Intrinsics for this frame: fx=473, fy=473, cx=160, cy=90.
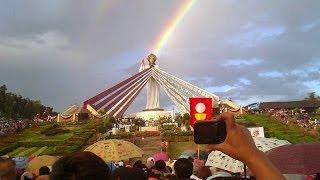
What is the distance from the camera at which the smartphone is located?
2092mm

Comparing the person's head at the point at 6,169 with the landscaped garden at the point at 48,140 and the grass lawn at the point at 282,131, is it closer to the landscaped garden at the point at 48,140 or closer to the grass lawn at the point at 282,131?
the landscaped garden at the point at 48,140

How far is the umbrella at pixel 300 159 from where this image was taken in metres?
6.08

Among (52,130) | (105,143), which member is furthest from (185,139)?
(105,143)

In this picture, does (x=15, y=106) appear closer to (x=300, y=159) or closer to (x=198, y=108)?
(x=198, y=108)

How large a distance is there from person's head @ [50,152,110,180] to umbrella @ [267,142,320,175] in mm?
4422

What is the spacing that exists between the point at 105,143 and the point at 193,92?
55.5 metres

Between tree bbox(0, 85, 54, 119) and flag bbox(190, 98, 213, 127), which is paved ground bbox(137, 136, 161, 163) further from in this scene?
tree bbox(0, 85, 54, 119)

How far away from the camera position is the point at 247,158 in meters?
2.06

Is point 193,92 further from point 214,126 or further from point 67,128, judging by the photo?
point 214,126

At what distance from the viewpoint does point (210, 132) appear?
2154mm

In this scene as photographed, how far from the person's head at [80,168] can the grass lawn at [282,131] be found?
2925 cm

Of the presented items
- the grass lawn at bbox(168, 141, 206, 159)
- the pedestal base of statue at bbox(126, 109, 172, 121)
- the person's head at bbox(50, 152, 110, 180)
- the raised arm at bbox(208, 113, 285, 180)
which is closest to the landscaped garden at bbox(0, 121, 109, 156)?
the grass lawn at bbox(168, 141, 206, 159)

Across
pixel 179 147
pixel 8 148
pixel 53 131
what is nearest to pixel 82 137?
pixel 8 148

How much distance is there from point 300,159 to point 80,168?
15.1 feet
